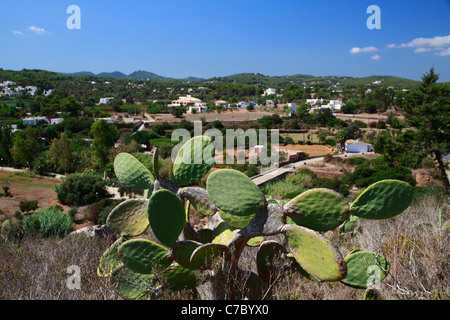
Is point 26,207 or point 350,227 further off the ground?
point 350,227

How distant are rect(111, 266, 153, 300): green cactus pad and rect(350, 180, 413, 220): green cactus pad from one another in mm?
1493

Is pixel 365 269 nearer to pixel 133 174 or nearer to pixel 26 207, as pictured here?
pixel 133 174

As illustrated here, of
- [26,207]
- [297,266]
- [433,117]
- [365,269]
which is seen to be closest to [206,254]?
[297,266]

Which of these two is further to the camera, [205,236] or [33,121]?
[33,121]

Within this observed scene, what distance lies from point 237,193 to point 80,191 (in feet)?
44.2

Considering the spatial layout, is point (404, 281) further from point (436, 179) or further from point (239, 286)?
point (436, 179)

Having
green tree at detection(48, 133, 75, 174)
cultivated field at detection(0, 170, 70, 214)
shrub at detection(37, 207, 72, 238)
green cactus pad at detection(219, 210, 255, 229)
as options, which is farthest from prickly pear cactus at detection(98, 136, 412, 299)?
green tree at detection(48, 133, 75, 174)

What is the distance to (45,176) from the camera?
19141 millimetres

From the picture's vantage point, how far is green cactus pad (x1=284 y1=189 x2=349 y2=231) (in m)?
1.98

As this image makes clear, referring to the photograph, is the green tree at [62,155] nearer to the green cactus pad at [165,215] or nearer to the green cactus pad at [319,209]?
the green cactus pad at [165,215]

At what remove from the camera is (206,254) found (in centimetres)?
211

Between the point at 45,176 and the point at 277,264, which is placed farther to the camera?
the point at 45,176
